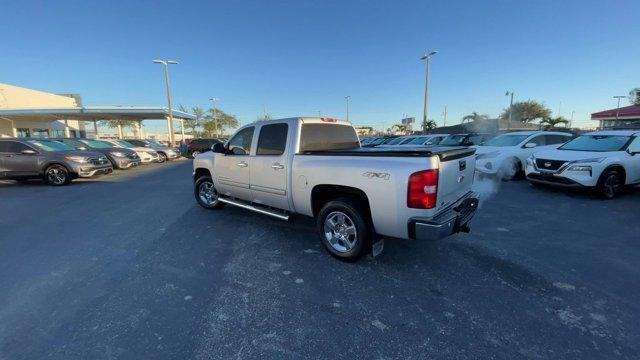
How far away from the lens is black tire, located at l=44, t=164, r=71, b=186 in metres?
10.1

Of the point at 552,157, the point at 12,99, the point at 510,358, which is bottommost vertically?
the point at 510,358

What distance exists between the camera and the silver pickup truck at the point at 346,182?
325cm

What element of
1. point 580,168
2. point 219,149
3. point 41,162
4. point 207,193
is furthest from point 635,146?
point 41,162

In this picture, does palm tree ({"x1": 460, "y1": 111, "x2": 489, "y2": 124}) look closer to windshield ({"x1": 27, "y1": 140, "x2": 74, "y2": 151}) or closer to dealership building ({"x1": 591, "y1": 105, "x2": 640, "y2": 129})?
dealership building ({"x1": 591, "y1": 105, "x2": 640, "y2": 129})

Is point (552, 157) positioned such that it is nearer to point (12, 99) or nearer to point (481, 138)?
point (481, 138)

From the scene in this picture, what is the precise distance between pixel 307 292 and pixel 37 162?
1161 cm

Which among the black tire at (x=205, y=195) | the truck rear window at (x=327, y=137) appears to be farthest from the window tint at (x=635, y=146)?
the black tire at (x=205, y=195)

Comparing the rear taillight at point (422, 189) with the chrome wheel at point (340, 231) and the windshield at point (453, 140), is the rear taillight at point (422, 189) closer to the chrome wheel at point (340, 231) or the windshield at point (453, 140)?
the chrome wheel at point (340, 231)

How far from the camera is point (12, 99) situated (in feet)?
109

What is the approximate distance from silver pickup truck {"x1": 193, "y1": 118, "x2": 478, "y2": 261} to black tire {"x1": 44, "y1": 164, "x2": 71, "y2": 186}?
26.3 feet

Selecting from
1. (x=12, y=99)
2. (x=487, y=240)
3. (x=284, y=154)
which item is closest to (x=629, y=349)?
(x=487, y=240)

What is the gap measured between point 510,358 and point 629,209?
249 inches

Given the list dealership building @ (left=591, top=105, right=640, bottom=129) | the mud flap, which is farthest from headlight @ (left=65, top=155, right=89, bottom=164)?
dealership building @ (left=591, top=105, right=640, bottom=129)

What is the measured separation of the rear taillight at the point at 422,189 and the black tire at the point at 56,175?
11.8m
